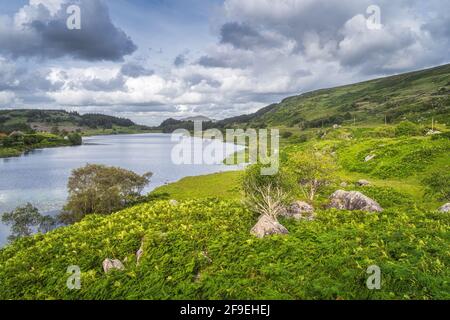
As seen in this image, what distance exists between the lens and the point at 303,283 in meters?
15.7

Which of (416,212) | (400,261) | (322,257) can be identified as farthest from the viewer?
(416,212)

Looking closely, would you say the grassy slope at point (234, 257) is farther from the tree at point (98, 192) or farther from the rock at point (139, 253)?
the tree at point (98, 192)

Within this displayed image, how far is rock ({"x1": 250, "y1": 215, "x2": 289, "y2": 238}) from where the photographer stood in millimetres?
22156

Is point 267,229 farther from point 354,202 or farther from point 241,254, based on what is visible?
point 354,202

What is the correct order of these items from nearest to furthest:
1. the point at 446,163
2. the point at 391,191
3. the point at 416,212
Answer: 1. the point at 416,212
2. the point at 391,191
3. the point at 446,163

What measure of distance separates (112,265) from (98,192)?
1155 inches

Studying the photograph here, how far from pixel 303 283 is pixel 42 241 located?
2097cm

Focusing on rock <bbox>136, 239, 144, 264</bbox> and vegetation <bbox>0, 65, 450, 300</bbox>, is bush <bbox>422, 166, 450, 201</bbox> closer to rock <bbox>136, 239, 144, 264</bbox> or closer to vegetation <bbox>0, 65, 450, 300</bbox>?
vegetation <bbox>0, 65, 450, 300</bbox>

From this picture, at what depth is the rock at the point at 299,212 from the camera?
26.8m

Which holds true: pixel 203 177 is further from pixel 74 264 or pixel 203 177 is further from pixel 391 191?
pixel 74 264

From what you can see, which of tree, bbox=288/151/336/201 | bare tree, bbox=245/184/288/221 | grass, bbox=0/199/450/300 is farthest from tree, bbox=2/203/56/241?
tree, bbox=288/151/336/201

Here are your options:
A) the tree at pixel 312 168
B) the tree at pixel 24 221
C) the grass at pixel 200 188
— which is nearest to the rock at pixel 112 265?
the tree at pixel 312 168

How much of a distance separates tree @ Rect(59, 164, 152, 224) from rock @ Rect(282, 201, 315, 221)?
93.7ft
